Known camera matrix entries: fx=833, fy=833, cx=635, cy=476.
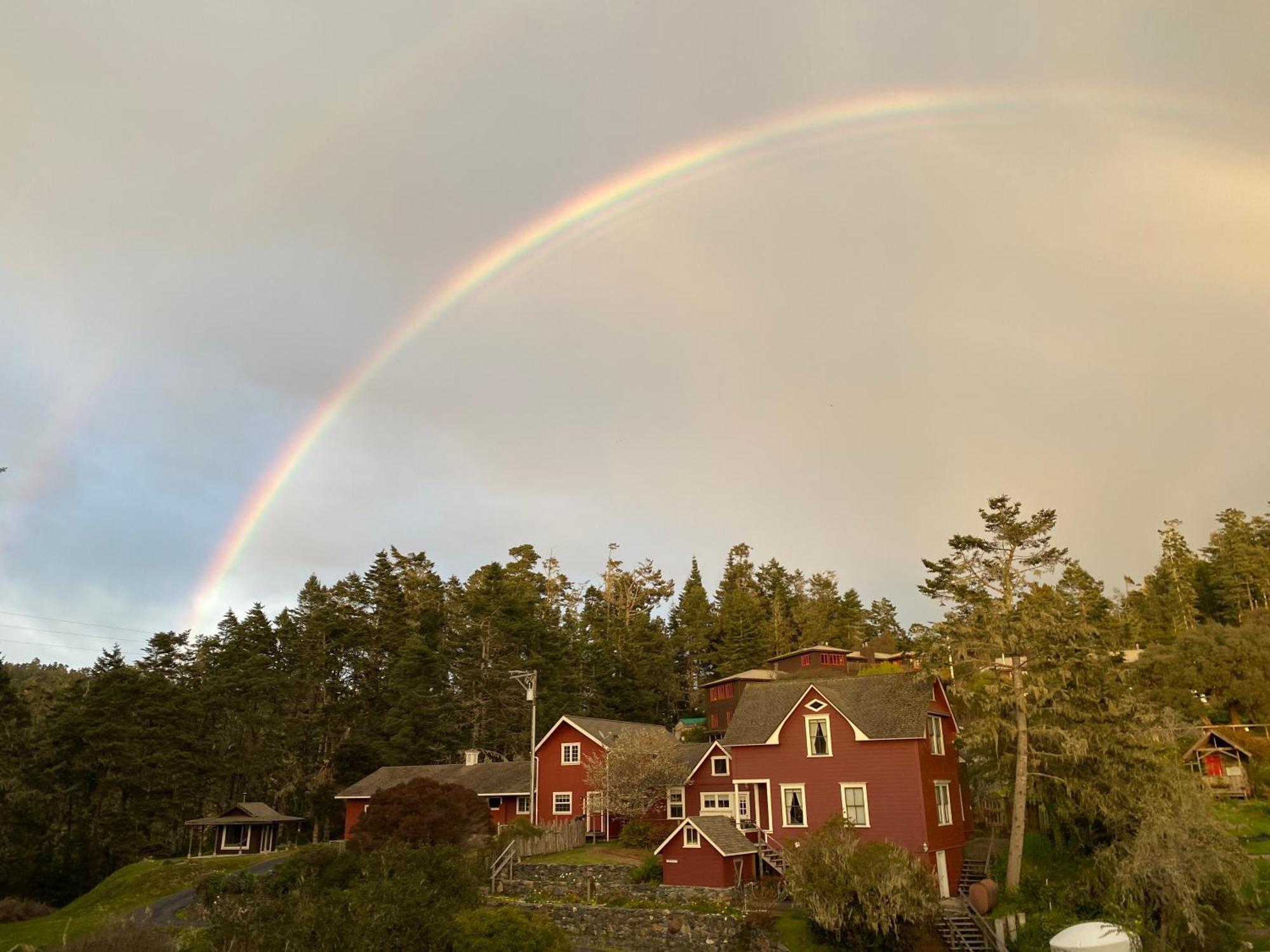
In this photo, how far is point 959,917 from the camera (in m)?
32.9

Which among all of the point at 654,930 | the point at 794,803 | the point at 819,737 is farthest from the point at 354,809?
the point at 819,737

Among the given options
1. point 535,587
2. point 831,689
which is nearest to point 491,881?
point 831,689

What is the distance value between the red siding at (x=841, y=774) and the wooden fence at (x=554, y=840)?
10.6 meters

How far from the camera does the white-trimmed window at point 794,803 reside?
40812 millimetres

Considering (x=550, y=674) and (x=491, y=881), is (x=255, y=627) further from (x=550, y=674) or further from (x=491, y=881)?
(x=491, y=881)

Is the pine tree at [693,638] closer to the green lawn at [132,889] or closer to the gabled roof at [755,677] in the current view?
the gabled roof at [755,677]

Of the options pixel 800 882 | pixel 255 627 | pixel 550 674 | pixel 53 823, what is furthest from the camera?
pixel 255 627

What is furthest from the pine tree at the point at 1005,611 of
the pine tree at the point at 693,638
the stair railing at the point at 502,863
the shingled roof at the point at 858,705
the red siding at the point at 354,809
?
the pine tree at the point at 693,638

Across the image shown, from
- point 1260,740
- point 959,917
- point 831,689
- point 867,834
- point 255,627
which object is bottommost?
point 959,917

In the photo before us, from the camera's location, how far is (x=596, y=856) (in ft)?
144

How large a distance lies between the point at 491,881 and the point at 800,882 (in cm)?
1638

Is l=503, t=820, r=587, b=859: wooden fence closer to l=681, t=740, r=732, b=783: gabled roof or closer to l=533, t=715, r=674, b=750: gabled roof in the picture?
l=533, t=715, r=674, b=750: gabled roof

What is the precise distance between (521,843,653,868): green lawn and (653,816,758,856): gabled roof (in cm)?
494

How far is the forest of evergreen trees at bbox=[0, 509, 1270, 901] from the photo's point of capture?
204 ft
